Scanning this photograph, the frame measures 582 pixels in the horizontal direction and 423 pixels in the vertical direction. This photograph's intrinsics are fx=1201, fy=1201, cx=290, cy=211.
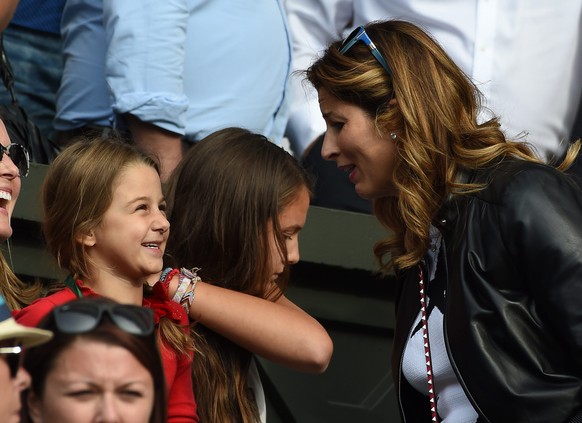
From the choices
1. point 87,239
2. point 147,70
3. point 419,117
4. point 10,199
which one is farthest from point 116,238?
point 147,70

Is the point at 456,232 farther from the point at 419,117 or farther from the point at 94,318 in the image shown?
the point at 94,318

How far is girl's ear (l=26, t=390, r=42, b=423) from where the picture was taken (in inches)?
80.6

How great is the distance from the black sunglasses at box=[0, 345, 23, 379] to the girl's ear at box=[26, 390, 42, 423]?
6 centimetres

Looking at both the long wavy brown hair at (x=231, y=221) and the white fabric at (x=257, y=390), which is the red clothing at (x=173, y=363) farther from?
the white fabric at (x=257, y=390)

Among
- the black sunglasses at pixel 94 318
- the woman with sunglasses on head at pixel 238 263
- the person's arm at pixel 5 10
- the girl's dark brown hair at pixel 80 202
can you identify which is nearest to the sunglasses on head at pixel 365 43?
the woman with sunglasses on head at pixel 238 263

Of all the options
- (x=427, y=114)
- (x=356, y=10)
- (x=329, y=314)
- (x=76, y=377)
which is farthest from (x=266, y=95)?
(x=76, y=377)

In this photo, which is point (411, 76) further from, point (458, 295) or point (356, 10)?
point (356, 10)

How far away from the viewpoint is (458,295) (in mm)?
3221

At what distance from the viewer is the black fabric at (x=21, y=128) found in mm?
3771

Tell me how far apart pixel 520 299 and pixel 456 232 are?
0.27m

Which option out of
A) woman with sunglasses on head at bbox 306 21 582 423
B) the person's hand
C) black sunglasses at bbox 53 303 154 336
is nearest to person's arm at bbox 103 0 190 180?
the person's hand

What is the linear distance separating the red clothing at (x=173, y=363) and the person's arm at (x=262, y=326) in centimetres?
10

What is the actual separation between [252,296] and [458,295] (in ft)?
2.17

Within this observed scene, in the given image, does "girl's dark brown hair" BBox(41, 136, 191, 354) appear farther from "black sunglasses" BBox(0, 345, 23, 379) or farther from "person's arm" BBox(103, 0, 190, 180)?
"black sunglasses" BBox(0, 345, 23, 379)
